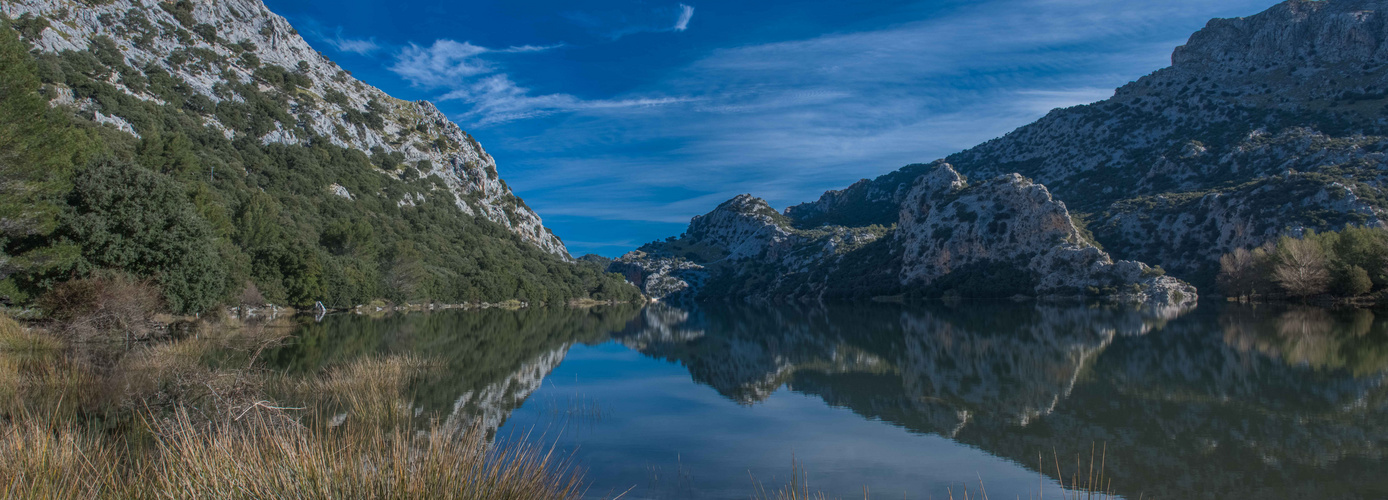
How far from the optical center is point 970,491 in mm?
8727

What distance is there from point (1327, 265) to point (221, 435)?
225ft

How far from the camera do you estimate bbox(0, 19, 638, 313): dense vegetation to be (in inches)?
918

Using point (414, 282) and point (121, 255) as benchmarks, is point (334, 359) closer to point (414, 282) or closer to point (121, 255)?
point (121, 255)

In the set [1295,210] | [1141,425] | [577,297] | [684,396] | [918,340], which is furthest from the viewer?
[577,297]

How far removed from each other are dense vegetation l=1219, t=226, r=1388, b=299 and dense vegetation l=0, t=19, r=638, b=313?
72360mm

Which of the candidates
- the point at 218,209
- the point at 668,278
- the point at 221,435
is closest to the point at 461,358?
the point at 221,435

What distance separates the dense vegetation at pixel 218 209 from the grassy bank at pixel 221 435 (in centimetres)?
622

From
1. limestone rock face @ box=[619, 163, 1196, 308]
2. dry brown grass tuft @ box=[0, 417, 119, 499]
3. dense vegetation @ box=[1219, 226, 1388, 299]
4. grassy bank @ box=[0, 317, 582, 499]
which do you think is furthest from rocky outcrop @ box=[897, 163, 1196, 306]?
dry brown grass tuft @ box=[0, 417, 119, 499]

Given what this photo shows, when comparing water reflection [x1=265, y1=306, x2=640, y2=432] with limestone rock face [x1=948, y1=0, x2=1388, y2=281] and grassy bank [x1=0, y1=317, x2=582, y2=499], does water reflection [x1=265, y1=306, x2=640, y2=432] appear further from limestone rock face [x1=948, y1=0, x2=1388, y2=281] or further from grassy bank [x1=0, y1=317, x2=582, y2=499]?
limestone rock face [x1=948, y1=0, x2=1388, y2=281]

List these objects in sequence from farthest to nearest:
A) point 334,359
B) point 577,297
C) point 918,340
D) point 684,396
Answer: point 577,297 → point 918,340 → point 334,359 → point 684,396

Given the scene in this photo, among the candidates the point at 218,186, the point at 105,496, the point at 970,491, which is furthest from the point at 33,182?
the point at 218,186

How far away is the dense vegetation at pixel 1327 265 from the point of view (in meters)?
47.2

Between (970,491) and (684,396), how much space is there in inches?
382

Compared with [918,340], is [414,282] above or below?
above
